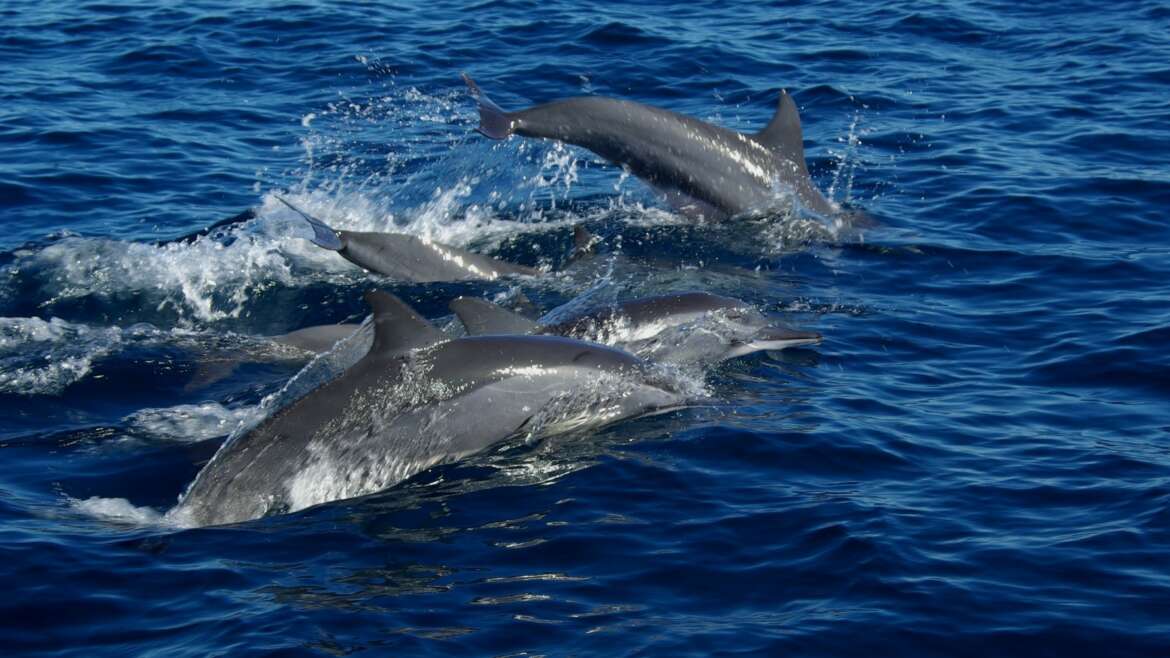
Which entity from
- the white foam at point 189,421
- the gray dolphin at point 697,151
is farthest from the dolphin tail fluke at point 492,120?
the white foam at point 189,421

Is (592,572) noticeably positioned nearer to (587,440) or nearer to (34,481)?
(587,440)

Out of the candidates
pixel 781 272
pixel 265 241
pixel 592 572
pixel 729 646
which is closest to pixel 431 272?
pixel 265 241

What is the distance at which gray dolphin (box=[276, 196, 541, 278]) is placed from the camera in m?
14.5

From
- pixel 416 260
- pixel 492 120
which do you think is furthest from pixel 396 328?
pixel 492 120

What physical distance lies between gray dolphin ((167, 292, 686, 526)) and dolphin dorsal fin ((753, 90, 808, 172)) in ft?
21.6

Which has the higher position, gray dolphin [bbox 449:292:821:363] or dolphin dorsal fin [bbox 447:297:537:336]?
dolphin dorsal fin [bbox 447:297:537:336]

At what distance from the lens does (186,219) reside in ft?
58.8

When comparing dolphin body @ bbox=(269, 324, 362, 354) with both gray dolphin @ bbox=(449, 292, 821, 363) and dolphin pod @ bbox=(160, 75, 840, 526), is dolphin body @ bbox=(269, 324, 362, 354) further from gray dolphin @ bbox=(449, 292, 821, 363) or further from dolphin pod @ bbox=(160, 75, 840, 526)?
gray dolphin @ bbox=(449, 292, 821, 363)

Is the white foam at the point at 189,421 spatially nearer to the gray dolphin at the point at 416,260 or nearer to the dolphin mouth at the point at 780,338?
the gray dolphin at the point at 416,260

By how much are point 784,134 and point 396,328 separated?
8334mm

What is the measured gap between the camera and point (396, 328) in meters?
10.3

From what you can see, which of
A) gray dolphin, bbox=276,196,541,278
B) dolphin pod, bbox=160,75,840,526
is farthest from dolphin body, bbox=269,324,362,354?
gray dolphin, bbox=276,196,541,278

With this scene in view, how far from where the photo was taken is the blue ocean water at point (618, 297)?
337 inches

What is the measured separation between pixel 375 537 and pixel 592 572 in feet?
4.88
